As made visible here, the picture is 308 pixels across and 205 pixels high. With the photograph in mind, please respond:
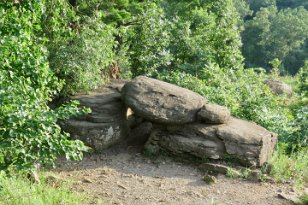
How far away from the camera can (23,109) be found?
382 cm

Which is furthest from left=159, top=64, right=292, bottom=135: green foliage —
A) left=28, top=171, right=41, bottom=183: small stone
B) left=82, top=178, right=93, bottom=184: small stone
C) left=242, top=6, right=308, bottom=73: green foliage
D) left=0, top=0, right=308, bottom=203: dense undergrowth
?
left=242, top=6, right=308, bottom=73: green foliage

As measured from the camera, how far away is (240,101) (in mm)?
9609

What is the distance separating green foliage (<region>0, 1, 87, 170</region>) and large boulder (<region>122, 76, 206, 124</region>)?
3.28m

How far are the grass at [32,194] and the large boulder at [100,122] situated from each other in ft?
5.65

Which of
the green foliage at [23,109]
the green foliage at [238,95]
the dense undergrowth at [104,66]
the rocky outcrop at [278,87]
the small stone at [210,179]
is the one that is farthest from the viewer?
the rocky outcrop at [278,87]

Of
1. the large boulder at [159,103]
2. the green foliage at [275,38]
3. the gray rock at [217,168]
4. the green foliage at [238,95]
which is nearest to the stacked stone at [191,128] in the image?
the large boulder at [159,103]

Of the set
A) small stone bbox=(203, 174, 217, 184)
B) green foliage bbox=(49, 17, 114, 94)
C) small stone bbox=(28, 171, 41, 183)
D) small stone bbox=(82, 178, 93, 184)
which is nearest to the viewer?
small stone bbox=(28, 171, 41, 183)

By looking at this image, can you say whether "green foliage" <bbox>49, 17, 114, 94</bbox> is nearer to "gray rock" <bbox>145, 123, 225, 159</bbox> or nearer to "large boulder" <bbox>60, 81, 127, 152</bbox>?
"large boulder" <bbox>60, 81, 127, 152</bbox>

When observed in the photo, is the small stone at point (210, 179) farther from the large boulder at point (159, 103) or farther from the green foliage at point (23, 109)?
the green foliage at point (23, 109)

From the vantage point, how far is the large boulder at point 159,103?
7.50 meters

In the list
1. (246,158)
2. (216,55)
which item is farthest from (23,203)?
(216,55)

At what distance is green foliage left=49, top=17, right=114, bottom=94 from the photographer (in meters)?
7.86

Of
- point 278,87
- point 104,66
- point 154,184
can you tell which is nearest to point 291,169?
point 154,184

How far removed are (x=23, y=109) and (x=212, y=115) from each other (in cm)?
434
